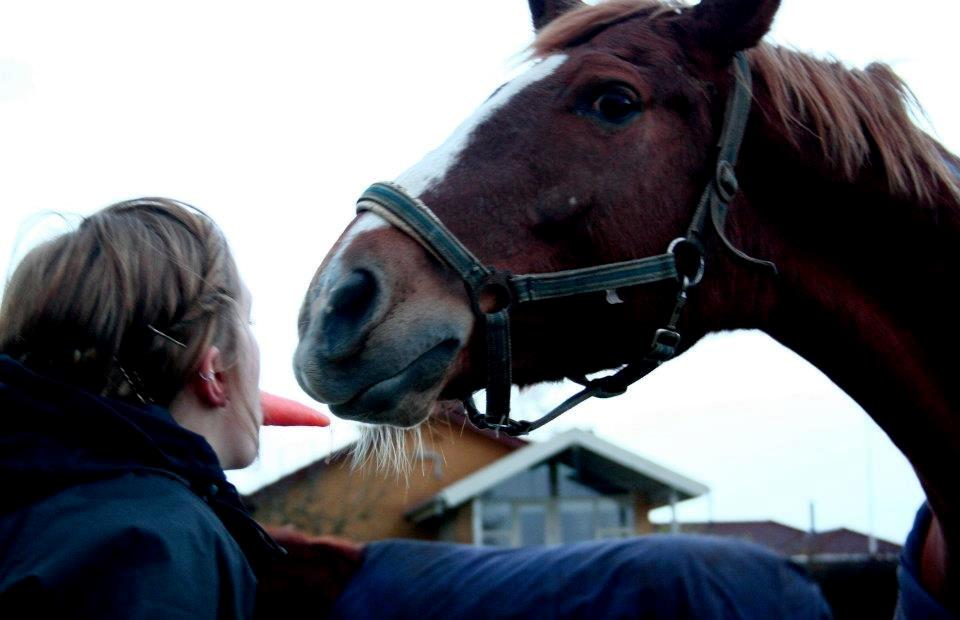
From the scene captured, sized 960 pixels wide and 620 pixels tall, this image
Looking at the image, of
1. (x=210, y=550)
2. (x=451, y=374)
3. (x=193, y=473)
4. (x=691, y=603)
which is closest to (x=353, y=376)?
(x=451, y=374)

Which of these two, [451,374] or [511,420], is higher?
[451,374]

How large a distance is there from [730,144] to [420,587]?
1.39 metres

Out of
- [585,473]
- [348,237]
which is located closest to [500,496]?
[585,473]

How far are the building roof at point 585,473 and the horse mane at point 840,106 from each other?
1610cm

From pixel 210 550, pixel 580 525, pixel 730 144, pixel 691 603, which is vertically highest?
pixel 730 144

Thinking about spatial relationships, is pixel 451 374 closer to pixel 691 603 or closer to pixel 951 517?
pixel 691 603

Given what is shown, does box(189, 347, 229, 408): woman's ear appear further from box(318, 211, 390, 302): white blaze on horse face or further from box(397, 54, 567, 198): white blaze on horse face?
box(397, 54, 567, 198): white blaze on horse face

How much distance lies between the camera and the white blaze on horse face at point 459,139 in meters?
2.40

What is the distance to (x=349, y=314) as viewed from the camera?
222 cm

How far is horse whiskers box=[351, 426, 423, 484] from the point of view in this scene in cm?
272

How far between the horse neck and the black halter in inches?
3.4

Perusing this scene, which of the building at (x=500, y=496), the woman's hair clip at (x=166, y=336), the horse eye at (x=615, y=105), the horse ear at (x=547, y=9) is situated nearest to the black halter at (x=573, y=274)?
the horse eye at (x=615, y=105)

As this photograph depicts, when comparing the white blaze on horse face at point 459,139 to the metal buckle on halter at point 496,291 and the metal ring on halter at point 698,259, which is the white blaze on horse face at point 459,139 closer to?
the metal buckle on halter at point 496,291

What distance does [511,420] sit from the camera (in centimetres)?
251
